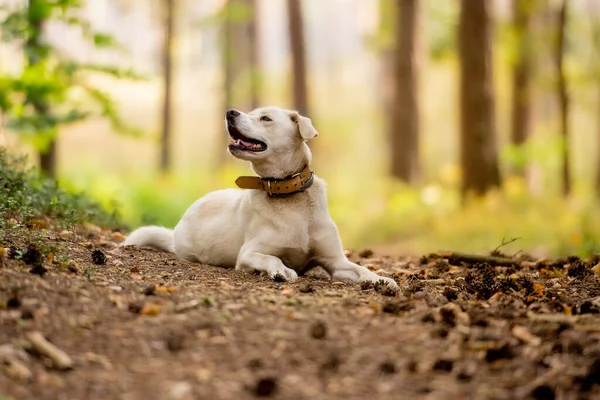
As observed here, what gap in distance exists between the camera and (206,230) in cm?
678

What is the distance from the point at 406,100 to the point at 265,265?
1234cm

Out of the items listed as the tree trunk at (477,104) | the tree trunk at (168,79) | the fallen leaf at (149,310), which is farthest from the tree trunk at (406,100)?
the fallen leaf at (149,310)

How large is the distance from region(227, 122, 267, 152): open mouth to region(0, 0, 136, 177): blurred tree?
13.4 feet

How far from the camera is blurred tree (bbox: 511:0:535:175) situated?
18906 millimetres

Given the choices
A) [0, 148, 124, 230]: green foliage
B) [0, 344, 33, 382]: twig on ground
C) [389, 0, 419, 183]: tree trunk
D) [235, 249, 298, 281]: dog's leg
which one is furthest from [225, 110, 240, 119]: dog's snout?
[389, 0, 419, 183]: tree trunk

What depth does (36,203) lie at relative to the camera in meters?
7.33

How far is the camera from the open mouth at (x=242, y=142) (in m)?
6.05

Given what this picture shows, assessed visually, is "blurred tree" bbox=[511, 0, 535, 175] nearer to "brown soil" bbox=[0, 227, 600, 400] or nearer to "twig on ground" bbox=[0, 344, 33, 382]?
"brown soil" bbox=[0, 227, 600, 400]

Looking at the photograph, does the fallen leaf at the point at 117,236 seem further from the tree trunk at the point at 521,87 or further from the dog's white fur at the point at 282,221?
the tree trunk at the point at 521,87

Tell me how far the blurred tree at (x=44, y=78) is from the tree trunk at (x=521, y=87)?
12.3 metres

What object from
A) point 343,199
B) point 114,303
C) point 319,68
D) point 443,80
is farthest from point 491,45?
point 319,68

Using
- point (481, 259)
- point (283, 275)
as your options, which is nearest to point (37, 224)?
point (283, 275)

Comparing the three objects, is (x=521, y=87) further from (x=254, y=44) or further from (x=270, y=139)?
(x=270, y=139)

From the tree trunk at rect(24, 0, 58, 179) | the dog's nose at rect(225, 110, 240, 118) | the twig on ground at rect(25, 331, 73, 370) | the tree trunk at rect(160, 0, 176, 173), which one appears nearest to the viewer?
the twig on ground at rect(25, 331, 73, 370)
